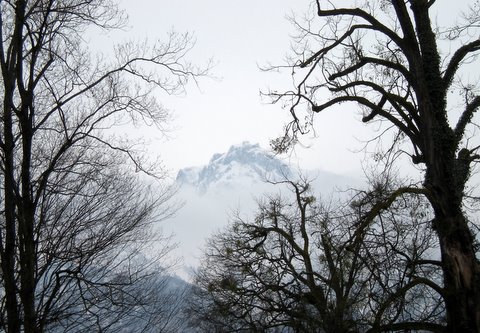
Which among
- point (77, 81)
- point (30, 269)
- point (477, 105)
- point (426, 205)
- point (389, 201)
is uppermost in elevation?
point (77, 81)

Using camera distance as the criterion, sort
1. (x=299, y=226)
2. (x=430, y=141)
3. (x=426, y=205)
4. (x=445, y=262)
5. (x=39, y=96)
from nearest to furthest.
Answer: (x=445, y=262)
(x=430, y=141)
(x=39, y=96)
(x=426, y=205)
(x=299, y=226)

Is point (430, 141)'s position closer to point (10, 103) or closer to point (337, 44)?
point (337, 44)

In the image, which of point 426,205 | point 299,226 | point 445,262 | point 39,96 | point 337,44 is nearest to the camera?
point 445,262

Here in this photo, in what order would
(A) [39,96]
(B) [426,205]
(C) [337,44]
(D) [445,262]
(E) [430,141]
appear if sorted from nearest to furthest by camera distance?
(D) [445,262]
(E) [430,141]
(A) [39,96]
(C) [337,44]
(B) [426,205]

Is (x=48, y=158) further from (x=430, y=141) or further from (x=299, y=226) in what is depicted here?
(x=299, y=226)

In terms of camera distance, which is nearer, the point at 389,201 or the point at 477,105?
the point at 389,201

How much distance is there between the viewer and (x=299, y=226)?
13.6 meters

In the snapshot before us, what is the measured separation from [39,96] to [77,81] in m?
0.56

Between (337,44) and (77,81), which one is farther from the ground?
(337,44)

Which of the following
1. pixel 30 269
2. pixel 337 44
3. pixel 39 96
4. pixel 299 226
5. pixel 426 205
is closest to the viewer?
pixel 30 269

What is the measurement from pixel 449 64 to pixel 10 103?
226 inches

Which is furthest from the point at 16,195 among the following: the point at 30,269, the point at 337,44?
the point at 337,44

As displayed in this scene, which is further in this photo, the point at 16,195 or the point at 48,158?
the point at 48,158

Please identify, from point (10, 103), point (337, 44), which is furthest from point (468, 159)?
point (10, 103)
